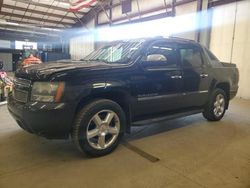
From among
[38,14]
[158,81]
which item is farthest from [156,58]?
[38,14]

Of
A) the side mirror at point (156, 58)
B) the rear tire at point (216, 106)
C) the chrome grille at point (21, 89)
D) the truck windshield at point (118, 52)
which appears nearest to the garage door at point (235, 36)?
the rear tire at point (216, 106)

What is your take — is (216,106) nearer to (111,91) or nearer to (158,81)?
(158,81)

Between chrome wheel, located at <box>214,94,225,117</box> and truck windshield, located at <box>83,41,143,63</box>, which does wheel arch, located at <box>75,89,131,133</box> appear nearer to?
truck windshield, located at <box>83,41,143,63</box>

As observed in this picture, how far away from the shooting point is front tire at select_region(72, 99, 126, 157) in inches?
107

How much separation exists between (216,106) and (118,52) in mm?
2305

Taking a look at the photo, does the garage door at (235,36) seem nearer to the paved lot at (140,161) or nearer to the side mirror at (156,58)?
the paved lot at (140,161)

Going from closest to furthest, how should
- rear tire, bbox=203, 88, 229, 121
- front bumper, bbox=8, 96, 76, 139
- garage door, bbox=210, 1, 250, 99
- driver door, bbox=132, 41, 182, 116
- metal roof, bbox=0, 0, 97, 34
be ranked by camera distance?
1. front bumper, bbox=8, 96, 76, 139
2. driver door, bbox=132, 41, 182, 116
3. rear tire, bbox=203, 88, 229, 121
4. garage door, bbox=210, 1, 250, 99
5. metal roof, bbox=0, 0, 97, 34

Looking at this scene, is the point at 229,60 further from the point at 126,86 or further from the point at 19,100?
the point at 19,100

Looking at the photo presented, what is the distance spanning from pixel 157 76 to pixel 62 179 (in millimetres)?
1813

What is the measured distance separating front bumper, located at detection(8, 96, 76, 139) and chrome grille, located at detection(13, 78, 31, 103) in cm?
15

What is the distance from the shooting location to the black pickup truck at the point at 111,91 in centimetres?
257

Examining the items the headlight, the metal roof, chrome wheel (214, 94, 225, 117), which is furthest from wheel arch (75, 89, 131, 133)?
the metal roof

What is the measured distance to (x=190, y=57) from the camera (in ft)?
13.1

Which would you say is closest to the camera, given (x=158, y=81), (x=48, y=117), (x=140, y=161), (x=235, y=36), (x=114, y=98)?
(x=48, y=117)
